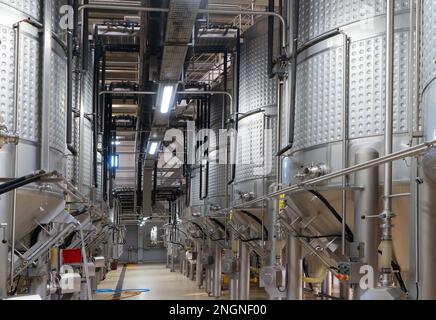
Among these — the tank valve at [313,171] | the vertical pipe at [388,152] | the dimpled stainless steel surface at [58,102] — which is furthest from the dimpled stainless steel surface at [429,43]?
the dimpled stainless steel surface at [58,102]

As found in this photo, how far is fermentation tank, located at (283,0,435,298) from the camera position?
4043 millimetres

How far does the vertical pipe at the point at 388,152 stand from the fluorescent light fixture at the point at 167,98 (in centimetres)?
418

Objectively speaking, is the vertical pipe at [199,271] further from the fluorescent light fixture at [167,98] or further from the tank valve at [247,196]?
the tank valve at [247,196]

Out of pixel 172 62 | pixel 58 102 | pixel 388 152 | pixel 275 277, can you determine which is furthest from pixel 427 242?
pixel 172 62

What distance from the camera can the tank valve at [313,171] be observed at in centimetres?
464

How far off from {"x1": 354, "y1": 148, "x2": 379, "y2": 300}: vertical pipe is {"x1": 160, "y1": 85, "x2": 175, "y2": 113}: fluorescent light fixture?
404cm

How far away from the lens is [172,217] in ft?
77.2

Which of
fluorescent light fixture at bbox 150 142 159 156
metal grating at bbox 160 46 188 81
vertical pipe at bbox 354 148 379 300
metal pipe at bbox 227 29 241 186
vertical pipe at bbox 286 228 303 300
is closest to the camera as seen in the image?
vertical pipe at bbox 354 148 379 300

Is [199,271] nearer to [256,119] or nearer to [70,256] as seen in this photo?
[256,119]

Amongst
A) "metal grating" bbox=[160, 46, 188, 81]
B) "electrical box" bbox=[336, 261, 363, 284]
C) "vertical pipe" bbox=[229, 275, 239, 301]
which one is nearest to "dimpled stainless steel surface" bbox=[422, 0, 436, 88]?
"electrical box" bbox=[336, 261, 363, 284]

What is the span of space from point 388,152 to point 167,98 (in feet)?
16.3

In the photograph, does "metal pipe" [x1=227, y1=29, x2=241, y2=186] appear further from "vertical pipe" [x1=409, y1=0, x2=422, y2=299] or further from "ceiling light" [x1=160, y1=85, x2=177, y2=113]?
"vertical pipe" [x1=409, y1=0, x2=422, y2=299]

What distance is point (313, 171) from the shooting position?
468 centimetres

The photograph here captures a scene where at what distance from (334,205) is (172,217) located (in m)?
19.1
